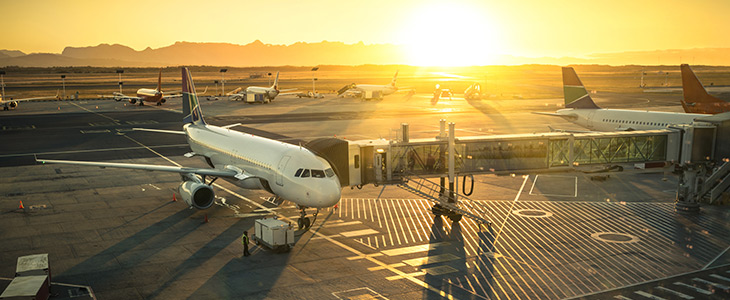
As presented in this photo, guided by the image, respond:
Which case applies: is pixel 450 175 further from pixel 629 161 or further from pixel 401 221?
pixel 629 161

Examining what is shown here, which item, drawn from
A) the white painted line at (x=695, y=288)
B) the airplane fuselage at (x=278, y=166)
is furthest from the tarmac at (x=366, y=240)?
the airplane fuselage at (x=278, y=166)

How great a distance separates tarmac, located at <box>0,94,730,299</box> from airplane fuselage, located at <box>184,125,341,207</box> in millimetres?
2395

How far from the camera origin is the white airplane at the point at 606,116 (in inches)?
2194

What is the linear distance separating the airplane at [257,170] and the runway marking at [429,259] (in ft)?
18.7

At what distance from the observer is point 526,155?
123 feet

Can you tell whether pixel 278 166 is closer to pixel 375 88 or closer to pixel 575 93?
pixel 575 93

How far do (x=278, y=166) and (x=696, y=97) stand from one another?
49.8 m

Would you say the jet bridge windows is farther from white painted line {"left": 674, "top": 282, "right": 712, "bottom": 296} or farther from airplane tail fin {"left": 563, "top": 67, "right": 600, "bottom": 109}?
airplane tail fin {"left": 563, "top": 67, "right": 600, "bottom": 109}

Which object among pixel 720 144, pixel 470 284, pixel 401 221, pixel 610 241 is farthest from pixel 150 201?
pixel 720 144

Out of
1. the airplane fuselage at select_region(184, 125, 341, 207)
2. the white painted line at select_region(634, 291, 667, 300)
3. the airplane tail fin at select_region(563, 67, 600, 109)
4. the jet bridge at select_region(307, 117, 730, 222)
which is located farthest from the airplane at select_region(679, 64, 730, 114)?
the airplane fuselage at select_region(184, 125, 341, 207)

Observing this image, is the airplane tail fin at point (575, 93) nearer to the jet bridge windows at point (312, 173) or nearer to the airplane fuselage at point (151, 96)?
the jet bridge windows at point (312, 173)

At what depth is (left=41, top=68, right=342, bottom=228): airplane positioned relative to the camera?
1269 inches

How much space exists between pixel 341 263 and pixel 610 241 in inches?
584

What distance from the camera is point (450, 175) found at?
3516 centimetres
